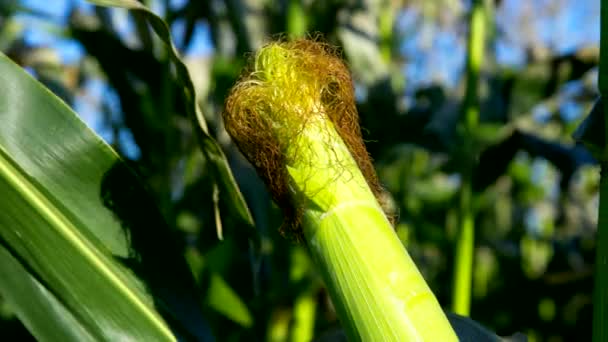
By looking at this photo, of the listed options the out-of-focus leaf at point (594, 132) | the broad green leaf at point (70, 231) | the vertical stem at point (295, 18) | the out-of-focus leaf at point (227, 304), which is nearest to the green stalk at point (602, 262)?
the out-of-focus leaf at point (594, 132)

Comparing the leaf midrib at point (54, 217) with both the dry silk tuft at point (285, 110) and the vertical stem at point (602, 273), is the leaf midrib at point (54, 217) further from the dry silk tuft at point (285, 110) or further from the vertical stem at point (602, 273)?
the vertical stem at point (602, 273)

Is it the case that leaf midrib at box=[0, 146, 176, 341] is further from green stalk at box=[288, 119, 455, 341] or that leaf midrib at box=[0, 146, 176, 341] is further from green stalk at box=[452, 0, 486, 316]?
green stalk at box=[452, 0, 486, 316]

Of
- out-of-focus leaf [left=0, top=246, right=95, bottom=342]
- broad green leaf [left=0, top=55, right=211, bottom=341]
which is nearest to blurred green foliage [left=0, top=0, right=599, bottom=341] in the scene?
broad green leaf [left=0, top=55, right=211, bottom=341]

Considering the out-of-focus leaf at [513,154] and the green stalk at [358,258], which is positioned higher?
the green stalk at [358,258]

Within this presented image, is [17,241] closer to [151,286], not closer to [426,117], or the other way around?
[151,286]

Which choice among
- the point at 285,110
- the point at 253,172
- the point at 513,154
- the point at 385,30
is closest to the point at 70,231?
the point at 285,110

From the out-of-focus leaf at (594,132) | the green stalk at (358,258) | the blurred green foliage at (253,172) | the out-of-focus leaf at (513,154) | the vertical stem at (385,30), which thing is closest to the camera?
the green stalk at (358,258)
